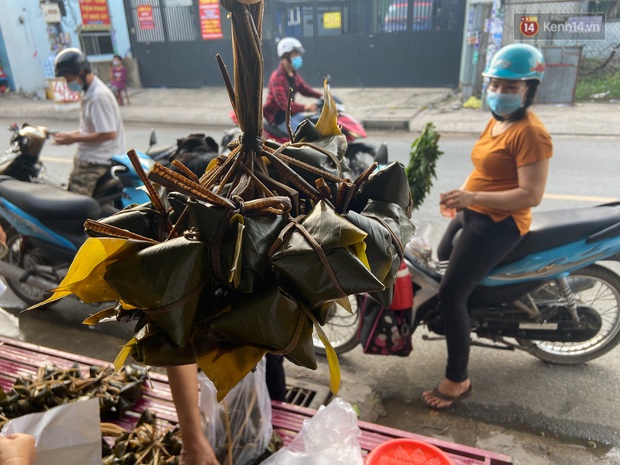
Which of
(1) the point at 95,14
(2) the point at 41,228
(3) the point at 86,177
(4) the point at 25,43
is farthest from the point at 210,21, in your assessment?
(2) the point at 41,228

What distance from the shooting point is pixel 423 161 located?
241 centimetres

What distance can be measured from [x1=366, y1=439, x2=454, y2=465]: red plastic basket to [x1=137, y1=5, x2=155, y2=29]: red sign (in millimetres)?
15047

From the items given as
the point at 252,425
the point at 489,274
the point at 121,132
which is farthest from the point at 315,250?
the point at 121,132

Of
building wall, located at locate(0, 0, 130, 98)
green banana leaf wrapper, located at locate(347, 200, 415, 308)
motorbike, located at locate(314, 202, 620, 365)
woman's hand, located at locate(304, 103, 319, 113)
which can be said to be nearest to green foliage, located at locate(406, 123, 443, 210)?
motorbike, located at locate(314, 202, 620, 365)

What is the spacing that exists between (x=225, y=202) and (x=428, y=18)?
12.4 meters

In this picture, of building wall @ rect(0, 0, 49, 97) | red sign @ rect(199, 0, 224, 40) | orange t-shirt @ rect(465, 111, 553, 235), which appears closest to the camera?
orange t-shirt @ rect(465, 111, 553, 235)

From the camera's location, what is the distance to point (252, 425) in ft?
5.25

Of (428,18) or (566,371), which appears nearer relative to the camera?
(566,371)

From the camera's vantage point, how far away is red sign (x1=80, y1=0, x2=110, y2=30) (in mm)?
13774

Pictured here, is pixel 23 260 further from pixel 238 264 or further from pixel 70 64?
pixel 238 264

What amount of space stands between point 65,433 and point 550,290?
2331 mm

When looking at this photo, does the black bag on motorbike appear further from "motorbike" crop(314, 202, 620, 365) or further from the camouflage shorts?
the camouflage shorts

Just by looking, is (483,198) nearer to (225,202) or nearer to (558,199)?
(225,202)

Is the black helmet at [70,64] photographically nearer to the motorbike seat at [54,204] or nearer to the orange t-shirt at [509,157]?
the motorbike seat at [54,204]
